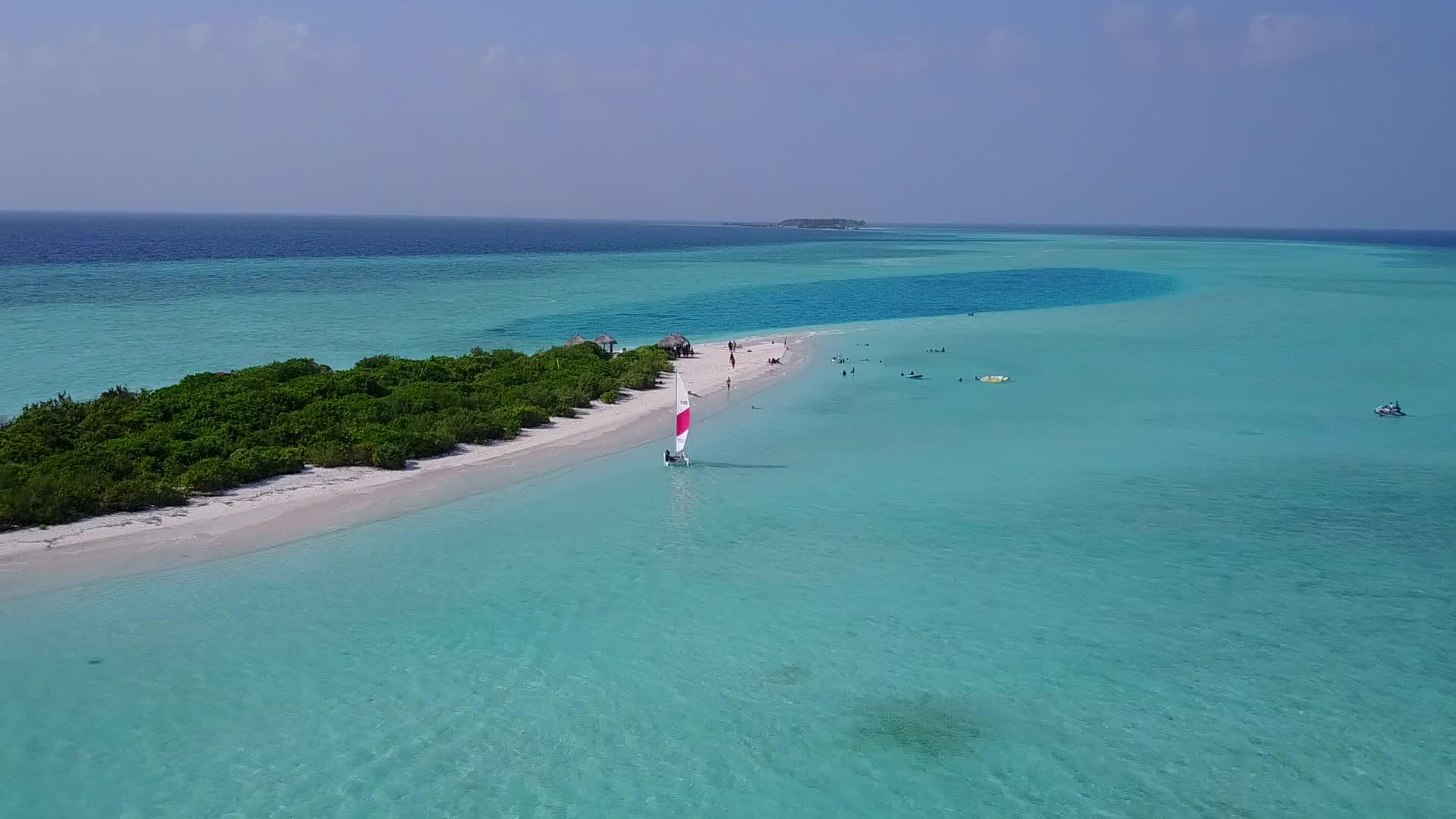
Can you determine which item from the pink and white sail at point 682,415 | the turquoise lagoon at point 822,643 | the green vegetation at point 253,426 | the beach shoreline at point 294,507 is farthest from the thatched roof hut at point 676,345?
the pink and white sail at point 682,415

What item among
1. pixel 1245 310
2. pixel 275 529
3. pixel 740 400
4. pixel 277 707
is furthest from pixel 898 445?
pixel 1245 310

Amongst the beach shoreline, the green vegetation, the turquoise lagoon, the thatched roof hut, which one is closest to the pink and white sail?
the turquoise lagoon

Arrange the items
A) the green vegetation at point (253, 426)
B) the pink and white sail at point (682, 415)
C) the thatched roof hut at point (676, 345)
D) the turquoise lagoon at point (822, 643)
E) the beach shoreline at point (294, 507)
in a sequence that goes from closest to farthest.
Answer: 1. the turquoise lagoon at point (822, 643)
2. the beach shoreline at point (294, 507)
3. the green vegetation at point (253, 426)
4. the pink and white sail at point (682, 415)
5. the thatched roof hut at point (676, 345)

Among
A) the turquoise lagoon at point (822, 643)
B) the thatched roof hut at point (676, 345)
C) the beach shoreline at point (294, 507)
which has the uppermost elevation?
the thatched roof hut at point (676, 345)

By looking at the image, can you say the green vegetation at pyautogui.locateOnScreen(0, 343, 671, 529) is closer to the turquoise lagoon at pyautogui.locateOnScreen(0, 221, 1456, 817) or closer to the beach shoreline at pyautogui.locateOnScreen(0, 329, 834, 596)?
the beach shoreline at pyautogui.locateOnScreen(0, 329, 834, 596)

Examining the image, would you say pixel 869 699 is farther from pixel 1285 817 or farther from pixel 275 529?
pixel 275 529

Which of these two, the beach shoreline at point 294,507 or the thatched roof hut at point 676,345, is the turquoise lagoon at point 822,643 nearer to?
the beach shoreline at point 294,507

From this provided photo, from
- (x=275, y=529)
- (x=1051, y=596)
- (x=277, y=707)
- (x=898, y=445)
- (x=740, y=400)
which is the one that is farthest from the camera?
(x=740, y=400)
